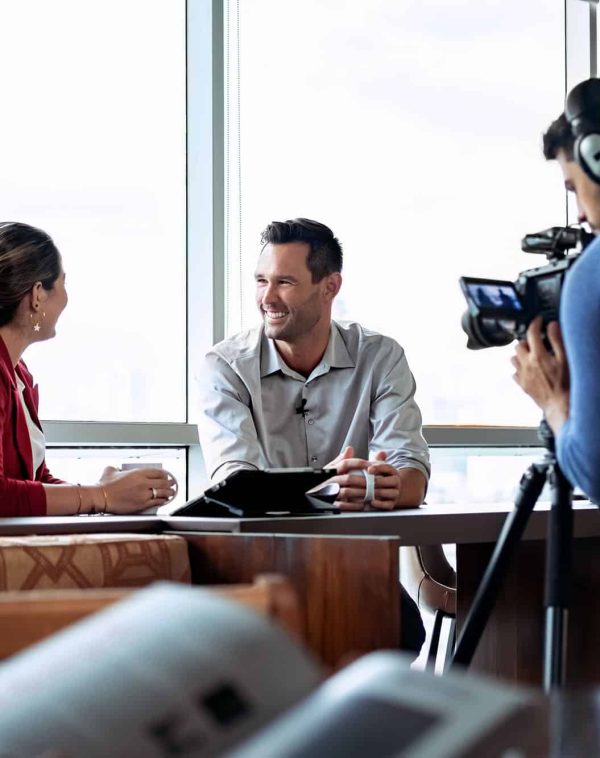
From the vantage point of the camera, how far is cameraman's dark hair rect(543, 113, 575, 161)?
193 centimetres

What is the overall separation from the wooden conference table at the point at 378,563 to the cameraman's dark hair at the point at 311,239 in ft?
3.49

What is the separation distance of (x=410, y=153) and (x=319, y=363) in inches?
66.7

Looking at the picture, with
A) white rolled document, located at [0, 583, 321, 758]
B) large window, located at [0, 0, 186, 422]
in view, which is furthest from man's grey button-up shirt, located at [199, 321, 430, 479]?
white rolled document, located at [0, 583, 321, 758]

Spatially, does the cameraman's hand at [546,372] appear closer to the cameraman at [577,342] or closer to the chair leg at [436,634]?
the cameraman at [577,342]

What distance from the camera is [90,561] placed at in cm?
152

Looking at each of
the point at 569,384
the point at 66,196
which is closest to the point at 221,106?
the point at 66,196

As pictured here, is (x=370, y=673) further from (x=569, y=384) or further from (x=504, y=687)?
(x=569, y=384)

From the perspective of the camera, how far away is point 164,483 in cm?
224

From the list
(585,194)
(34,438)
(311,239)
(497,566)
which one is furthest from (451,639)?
(585,194)

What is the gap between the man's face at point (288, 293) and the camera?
3039 mm

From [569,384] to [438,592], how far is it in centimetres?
156

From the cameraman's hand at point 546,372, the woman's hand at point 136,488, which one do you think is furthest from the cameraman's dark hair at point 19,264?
the cameraman's hand at point 546,372

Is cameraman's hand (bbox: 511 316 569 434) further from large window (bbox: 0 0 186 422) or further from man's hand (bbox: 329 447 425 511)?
large window (bbox: 0 0 186 422)

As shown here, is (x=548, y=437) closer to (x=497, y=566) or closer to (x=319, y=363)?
(x=497, y=566)
